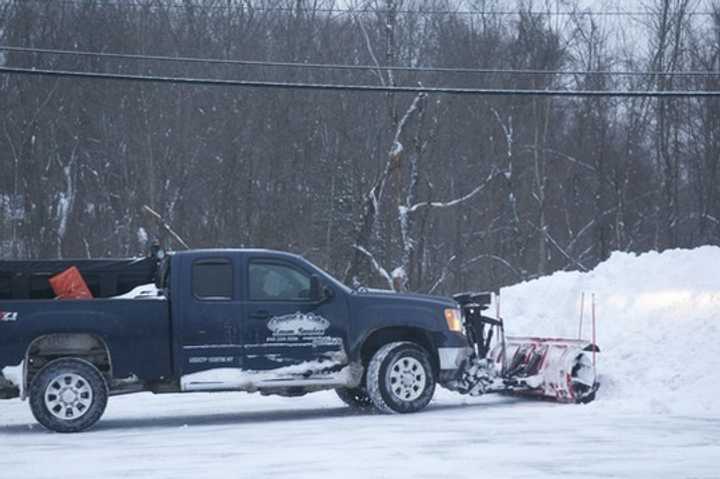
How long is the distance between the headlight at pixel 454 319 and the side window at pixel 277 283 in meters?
1.88

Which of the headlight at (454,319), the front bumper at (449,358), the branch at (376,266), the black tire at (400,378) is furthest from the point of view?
the branch at (376,266)

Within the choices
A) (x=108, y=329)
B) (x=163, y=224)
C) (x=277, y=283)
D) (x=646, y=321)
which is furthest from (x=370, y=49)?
(x=108, y=329)

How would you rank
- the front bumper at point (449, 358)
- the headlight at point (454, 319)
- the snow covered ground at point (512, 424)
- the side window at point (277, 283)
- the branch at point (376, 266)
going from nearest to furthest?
1. the snow covered ground at point (512, 424)
2. the side window at point (277, 283)
3. the front bumper at point (449, 358)
4. the headlight at point (454, 319)
5. the branch at point (376, 266)

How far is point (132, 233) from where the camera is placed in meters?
37.6

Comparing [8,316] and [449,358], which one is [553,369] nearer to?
[449,358]

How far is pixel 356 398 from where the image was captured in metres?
14.7

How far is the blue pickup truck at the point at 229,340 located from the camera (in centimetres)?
1270

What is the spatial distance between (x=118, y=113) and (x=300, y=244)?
25.5 feet

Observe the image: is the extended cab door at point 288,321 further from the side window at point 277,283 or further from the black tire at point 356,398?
the black tire at point 356,398

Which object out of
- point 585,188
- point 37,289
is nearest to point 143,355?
point 37,289

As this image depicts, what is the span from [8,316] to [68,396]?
43.8 inches

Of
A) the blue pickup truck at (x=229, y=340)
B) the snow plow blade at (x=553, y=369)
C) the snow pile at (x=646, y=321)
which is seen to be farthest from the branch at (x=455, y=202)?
the blue pickup truck at (x=229, y=340)

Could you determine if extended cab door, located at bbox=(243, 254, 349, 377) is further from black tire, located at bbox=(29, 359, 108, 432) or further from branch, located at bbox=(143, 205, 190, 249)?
branch, located at bbox=(143, 205, 190, 249)

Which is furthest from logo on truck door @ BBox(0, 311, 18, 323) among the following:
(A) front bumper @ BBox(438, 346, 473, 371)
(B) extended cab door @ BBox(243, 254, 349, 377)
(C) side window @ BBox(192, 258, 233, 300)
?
(A) front bumper @ BBox(438, 346, 473, 371)
